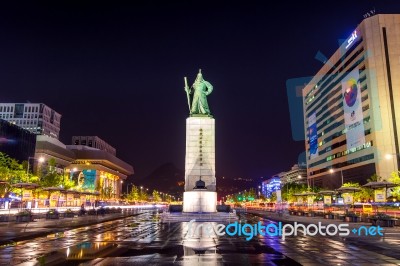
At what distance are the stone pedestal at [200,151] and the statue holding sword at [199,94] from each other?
1137 mm

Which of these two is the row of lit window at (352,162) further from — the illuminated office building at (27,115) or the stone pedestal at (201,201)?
the illuminated office building at (27,115)

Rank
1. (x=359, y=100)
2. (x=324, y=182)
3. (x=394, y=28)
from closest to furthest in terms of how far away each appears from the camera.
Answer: (x=394, y=28), (x=359, y=100), (x=324, y=182)

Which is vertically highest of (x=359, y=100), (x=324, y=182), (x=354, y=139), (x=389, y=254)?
(x=359, y=100)

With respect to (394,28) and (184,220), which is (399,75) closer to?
(394,28)

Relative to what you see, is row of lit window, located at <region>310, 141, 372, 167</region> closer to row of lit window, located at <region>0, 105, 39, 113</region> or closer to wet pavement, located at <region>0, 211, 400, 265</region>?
wet pavement, located at <region>0, 211, 400, 265</region>

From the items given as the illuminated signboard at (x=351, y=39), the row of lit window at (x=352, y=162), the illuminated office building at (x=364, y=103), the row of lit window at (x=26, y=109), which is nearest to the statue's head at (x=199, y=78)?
the illuminated office building at (x=364, y=103)

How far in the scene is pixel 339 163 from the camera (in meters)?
134

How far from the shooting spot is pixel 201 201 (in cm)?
4638

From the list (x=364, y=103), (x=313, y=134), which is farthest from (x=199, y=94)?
(x=313, y=134)

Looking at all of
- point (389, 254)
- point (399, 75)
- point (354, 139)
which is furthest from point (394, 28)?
point (389, 254)

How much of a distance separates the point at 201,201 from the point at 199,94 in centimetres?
1493

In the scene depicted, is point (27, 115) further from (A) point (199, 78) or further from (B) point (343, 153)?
(A) point (199, 78)

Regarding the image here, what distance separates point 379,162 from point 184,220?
80.9 m

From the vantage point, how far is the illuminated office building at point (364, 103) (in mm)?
105625
